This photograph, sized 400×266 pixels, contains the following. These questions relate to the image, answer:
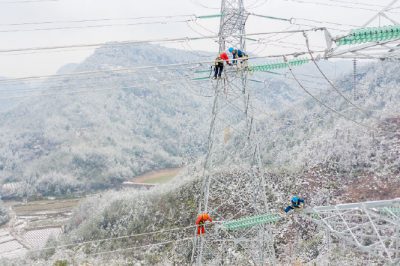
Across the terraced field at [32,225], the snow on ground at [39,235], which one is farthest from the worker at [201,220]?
the snow on ground at [39,235]

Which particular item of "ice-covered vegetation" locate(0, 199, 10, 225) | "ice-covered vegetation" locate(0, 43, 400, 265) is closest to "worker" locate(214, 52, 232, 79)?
"ice-covered vegetation" locate(0, 43, 400, 265)

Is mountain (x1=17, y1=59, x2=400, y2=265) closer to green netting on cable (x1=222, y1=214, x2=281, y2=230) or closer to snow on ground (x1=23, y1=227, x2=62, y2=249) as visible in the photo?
green netting on cable (x1=222, y1=214, x2=281, y2=230)

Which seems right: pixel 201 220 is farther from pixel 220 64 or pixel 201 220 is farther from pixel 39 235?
pixel 39 235

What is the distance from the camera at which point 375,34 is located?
6.64 meters

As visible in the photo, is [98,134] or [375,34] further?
[98,134]

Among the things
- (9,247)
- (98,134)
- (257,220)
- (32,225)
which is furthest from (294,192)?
(98,134)

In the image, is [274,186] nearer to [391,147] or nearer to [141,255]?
[391,147]

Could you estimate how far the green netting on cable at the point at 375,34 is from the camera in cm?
663

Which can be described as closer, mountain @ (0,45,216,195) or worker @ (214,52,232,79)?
worker @ (214,52,232,79)

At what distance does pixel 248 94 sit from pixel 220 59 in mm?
1833

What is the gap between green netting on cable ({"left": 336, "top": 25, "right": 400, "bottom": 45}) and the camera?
21.7 ft

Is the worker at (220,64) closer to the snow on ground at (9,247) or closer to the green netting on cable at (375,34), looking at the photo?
the green netting on cable at (375,34)

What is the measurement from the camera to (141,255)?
24.5 meters

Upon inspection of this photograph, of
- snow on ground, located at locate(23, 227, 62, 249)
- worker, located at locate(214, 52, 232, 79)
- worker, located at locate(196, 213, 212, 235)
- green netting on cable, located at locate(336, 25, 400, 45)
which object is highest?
green netting on cable, located at locate(336, 25, 400, 45)
